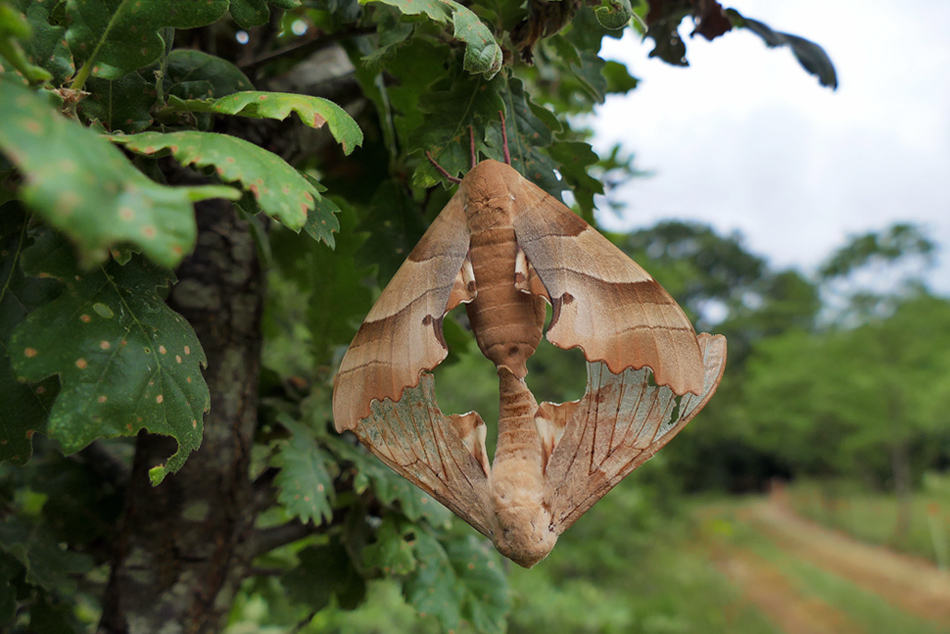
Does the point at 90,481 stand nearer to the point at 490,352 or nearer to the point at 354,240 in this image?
the point at 354,240

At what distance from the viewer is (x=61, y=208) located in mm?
454

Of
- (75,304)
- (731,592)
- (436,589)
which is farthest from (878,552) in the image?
(75,304)

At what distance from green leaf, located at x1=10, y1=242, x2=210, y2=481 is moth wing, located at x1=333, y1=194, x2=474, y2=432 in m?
0.23

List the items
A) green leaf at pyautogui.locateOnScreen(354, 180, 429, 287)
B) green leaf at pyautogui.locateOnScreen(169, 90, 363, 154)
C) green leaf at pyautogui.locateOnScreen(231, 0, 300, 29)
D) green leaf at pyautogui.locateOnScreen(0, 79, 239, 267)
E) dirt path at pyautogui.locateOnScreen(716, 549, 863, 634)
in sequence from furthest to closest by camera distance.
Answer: dirt path at pyautogui.locateOnScreen(716, 549, 863, 634) → green leaf at pyautogui.locateOnScreen(354, 180, 429, 287) → green leaf at pyautogui.locateOnScreen(231, 0, 300, 29) → green leaf at pyautogui.locateOnScreen(169, 90, 363, 154) → green leaf at pyautogui.locateOnScreen(0, 79, 239, 267)

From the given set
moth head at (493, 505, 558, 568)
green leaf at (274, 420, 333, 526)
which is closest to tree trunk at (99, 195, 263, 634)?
green leaf at (274, 420, 333, 526)

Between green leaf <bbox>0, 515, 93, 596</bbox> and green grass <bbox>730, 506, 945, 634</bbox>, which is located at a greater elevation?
green leaf <bbox>0, 515, 93, 596</bbox>

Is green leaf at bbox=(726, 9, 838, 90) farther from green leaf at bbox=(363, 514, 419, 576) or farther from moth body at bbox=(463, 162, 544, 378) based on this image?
green leaf at bbox=(363, 514, 419, 576)

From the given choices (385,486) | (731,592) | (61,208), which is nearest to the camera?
(61,208)

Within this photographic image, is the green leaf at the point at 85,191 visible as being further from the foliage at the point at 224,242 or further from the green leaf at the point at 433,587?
the green leaf at the point at 433,587

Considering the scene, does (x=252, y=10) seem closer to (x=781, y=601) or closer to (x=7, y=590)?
(x=7, y=590)

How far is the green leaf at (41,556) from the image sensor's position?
134 centimetres

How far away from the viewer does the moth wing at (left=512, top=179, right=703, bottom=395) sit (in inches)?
35.0

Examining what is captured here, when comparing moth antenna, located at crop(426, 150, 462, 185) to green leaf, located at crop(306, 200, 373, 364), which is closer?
moth antenna, located at crop(426, 150, 462, 185)

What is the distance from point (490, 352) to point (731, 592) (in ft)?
44.7
